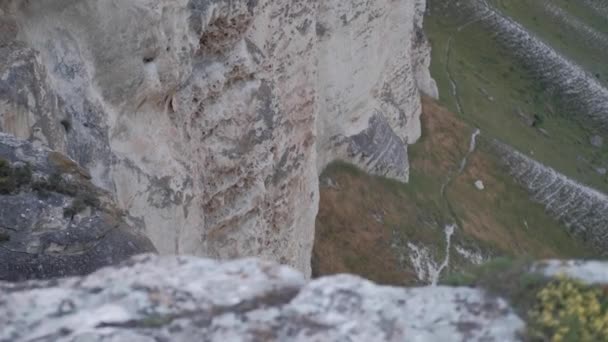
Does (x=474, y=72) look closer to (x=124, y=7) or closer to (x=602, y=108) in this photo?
(x=602, y=108)

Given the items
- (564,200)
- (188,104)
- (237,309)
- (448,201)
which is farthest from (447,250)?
(237,309)

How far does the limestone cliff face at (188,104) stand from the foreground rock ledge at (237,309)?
5.70 metres

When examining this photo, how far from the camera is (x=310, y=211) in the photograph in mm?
22406

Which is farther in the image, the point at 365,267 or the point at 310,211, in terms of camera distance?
the point at 365,267

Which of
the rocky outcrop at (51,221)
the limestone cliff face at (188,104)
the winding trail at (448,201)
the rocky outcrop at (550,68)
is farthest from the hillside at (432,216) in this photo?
the rocky outcrop at (550,68)

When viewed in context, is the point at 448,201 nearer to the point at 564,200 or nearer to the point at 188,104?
the point at 564,200

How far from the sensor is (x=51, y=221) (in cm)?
898

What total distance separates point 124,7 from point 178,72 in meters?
1.68

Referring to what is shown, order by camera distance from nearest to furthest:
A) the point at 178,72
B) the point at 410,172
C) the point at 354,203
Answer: the point at 178,72, the point at 354,203, the point at 410,172

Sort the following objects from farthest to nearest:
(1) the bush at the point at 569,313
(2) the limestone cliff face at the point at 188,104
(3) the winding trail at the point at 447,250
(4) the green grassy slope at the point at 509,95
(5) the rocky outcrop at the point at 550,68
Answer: (5) the rocky outcrop at the point at 550,68, (4) the green grassy slope at the point at 509,95, (3) the winding trail at the point at 447,250, (2) the limestone cliff face at the point at 188,104, (1) the bush at the point at 569,313

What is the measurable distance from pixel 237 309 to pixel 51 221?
4.21 metres

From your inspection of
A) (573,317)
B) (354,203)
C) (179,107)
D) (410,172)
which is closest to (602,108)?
(410,172)

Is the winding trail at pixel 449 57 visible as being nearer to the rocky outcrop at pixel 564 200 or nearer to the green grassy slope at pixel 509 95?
the green grassy slope at pixel 509 95

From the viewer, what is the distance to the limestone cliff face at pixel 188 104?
40.7ft
